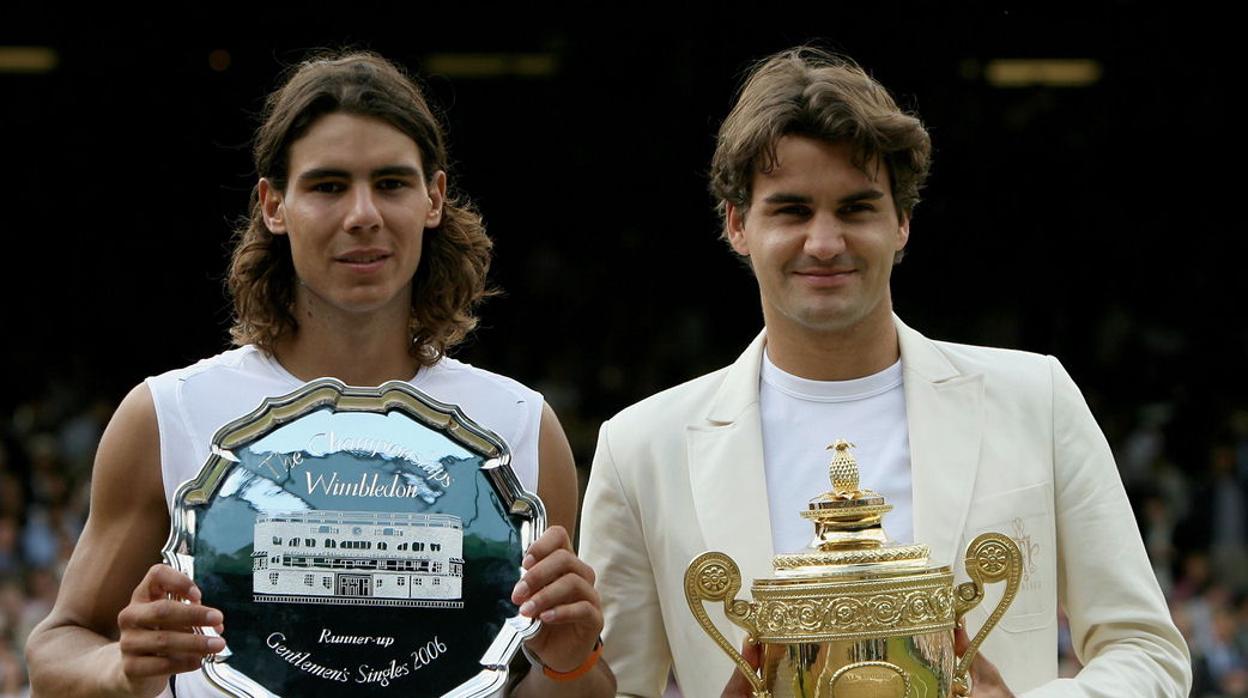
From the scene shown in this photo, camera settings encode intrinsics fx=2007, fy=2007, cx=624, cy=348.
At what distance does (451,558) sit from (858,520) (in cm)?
51

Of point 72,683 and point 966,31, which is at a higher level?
point 966,31

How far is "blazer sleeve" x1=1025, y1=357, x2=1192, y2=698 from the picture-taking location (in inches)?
106

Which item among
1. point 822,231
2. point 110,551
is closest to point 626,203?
point 822,231

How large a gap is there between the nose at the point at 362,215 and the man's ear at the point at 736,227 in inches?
22.8

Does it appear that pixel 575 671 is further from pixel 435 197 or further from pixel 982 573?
pixel 435 197

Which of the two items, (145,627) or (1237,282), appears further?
(1237,282)

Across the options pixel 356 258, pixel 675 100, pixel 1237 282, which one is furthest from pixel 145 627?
pixel 1237 282

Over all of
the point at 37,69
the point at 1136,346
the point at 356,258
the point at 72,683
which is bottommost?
the point at 72,683

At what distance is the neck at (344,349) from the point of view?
2.71m

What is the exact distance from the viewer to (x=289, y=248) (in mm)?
2799

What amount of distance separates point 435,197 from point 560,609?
2.26 ft

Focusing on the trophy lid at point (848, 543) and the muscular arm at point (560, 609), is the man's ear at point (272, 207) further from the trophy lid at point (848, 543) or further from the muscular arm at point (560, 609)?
the trophy lid at point (848, 543)

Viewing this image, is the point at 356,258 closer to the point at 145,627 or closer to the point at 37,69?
the point at 145,627

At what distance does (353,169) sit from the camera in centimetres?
264
